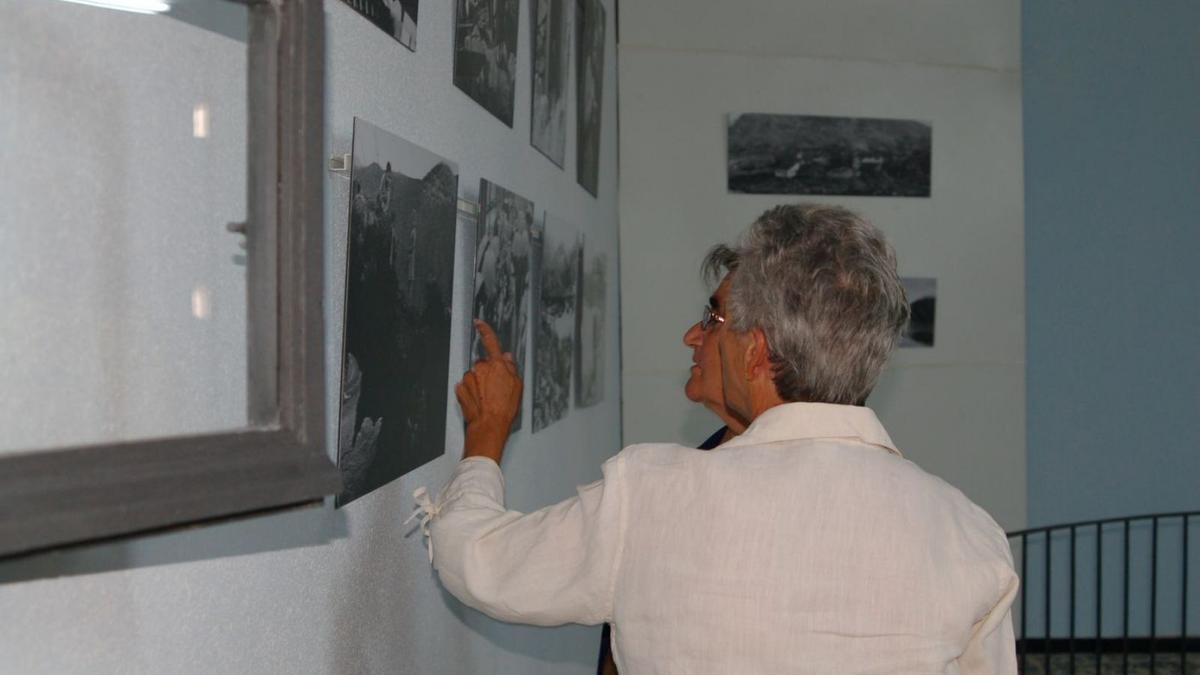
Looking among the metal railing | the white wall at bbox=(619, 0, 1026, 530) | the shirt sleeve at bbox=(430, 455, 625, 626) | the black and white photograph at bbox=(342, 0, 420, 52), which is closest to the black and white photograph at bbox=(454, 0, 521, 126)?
the black and white photograph at bbox=(342, 0, 420, 52)

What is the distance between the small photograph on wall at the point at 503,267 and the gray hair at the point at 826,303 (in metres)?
0.68

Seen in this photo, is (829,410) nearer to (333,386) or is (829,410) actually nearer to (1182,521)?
(333,386)

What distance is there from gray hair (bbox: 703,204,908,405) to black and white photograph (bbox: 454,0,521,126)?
68 centimetres

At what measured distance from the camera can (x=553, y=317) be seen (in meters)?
3.13

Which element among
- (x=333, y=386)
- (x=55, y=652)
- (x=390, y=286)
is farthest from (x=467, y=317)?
(x=55, y=652)

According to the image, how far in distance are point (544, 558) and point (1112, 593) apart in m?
6.05

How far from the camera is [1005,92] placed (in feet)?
20.8

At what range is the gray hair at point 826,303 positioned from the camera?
162 cm

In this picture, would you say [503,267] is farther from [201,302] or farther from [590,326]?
[590,326]

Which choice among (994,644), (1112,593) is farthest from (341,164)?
(1112,593)

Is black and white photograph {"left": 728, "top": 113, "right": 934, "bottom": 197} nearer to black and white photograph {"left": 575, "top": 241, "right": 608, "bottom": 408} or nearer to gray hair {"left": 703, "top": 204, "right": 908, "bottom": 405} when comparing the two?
black and white photograph {"left": 575, "top": 241, "right": 608, "bottom": 408}

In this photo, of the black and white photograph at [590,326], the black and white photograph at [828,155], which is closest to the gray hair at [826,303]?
the black and white photograph at [590,326]

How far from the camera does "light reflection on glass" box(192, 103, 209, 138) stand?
0.90 m

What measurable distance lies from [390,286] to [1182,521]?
6.30 m
